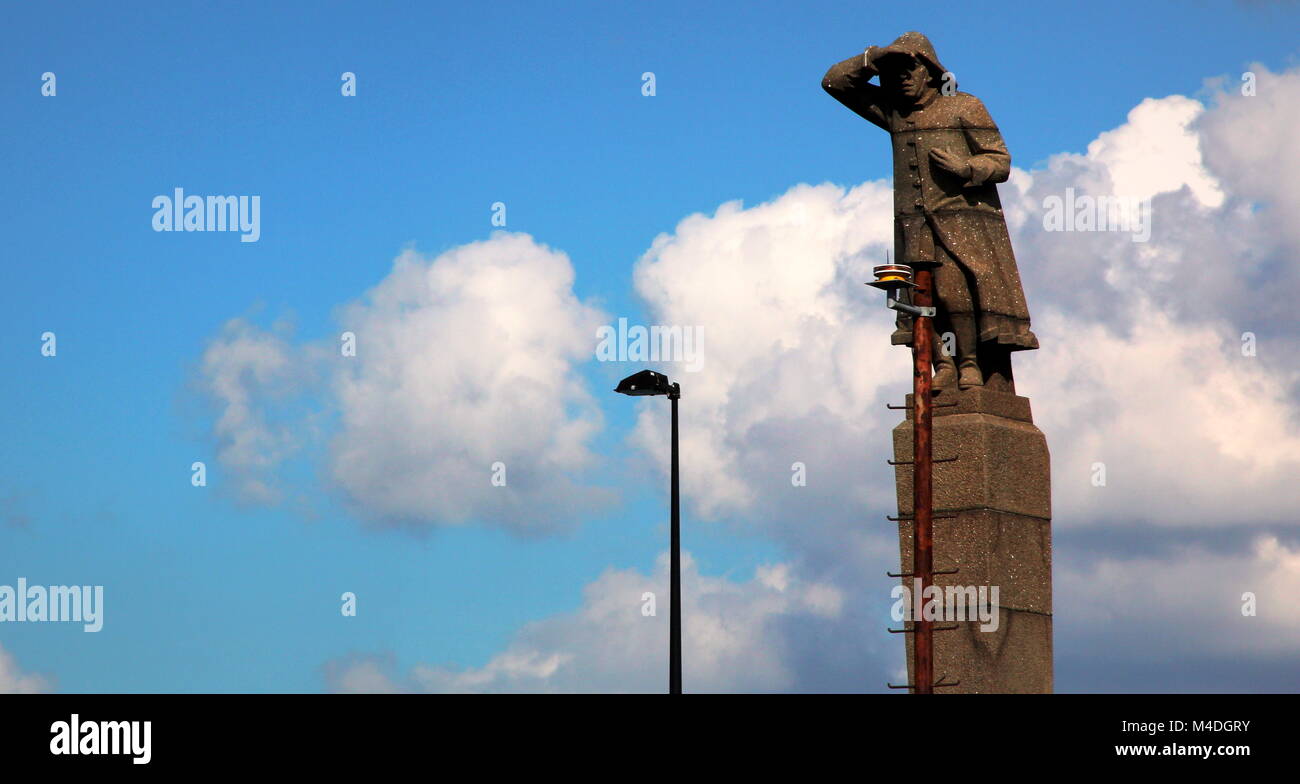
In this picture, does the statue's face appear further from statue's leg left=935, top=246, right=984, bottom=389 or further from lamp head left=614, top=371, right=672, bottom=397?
lamp head left=614, top=371, right=672, bottom=397

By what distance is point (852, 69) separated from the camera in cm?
2280

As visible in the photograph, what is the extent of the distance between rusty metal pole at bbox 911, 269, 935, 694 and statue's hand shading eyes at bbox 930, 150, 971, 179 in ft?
6.74

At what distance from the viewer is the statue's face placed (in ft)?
73.9

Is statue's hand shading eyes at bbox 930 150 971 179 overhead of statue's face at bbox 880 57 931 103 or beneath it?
beneath

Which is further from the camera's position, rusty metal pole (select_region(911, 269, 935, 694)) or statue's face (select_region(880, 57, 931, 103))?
→ statue's face (select_region(880, 57, 931, 103))

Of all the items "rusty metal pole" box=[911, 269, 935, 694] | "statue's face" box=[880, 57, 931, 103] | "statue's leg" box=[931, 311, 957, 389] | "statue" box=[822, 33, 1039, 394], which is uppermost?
"statue's face" box=[880, 57, 931, 103]

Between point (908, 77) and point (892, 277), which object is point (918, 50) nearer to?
point (908, 77)

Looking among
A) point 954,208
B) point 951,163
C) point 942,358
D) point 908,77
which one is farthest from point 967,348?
point 908,77

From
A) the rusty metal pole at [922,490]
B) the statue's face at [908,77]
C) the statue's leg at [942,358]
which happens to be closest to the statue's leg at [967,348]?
the statue's leg at [942,358]

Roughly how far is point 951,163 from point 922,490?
4.16m

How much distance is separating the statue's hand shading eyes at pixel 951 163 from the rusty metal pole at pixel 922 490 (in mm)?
2054

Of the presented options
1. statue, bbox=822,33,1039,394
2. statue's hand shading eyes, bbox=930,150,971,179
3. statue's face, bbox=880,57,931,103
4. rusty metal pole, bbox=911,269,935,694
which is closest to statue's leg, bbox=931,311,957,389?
statue, bbox=822,33,1039,394

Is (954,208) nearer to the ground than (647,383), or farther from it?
farther from it

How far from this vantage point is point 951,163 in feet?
72.9
